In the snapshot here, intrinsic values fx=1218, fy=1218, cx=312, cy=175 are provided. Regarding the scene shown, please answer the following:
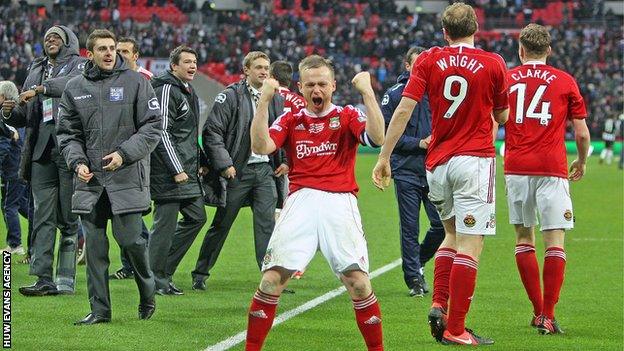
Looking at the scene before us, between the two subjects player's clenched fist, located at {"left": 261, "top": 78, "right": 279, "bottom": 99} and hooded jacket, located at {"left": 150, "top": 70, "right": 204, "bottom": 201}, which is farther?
hooded jacket, located at {"left": 150, "top": 70, "right": 204, "bottom": 201}

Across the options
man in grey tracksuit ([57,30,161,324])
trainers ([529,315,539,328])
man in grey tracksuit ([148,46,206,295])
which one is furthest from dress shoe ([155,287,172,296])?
trainers ([529,315,539,328])

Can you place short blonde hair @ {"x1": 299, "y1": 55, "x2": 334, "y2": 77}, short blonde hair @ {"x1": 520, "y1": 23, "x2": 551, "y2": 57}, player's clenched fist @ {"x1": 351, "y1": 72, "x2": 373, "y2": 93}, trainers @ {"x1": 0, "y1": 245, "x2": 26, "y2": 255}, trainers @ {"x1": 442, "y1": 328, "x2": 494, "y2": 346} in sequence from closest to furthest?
player's clenched fist @ {"x1": 351, "y1": 72, "x2": 373, "y2": 93}, short blonde hair @ {"x1": 299, "y1": 55, "x2": 334, "y2": 77}, trainers @ {"x1": 442, "y1": 328, "x2": 494, "y2": 346}, short blonde hair @ {"x1": 520, "y1": 23, "x2": 551, "y2": 57}, trainers @ {"x1": 0, "y1": 245, "x2": 26, "y2": 255}

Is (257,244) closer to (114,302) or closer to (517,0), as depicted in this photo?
(114,302)

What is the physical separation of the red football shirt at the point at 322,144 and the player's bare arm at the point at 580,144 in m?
2.15

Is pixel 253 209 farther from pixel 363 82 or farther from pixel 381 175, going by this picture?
pixel 363 82

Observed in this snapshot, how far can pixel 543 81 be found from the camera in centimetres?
861

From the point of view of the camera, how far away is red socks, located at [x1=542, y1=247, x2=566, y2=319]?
860 centimetres

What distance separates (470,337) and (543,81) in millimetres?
1917

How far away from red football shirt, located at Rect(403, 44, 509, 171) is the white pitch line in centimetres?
182

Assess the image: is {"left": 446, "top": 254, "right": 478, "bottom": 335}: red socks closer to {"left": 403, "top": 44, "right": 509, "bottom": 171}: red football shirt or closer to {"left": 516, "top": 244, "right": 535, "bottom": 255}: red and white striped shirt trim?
{"left": 403, "top": 44, "right": 509, "bottom": 171}: red football shirt

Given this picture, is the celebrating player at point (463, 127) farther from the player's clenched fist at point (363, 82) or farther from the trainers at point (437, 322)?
the player's clenched fist at point (363, 82)

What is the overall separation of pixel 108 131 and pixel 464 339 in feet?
9.54

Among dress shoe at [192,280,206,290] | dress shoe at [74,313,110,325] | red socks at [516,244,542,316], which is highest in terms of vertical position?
red socks at [516,244,542,316]

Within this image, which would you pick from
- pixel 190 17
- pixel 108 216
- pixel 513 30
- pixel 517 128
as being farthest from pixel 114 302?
pixel 513 30
